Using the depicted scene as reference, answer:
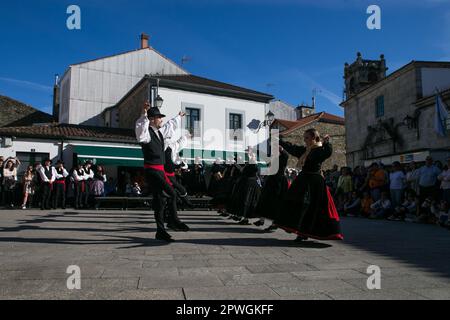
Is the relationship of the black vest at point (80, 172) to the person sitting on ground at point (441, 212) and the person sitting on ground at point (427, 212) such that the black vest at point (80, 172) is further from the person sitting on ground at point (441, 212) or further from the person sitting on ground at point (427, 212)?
the person sitting on ground at point (441, 212)

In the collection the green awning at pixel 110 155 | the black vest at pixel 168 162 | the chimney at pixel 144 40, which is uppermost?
the chimney at pixel 144 40

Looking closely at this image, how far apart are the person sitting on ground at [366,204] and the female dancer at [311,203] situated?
24.1 ft

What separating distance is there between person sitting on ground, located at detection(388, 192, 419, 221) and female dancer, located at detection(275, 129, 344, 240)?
6408 mm

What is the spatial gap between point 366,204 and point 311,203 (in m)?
7.74

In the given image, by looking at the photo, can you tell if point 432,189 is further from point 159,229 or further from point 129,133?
point 129,133

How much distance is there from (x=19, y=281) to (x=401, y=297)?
318 centimetres

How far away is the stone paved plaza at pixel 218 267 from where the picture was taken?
2990 millimetres

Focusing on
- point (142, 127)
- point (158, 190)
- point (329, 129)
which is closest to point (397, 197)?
point (158, 190)

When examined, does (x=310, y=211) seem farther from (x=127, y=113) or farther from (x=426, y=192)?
(x=127, y=113)

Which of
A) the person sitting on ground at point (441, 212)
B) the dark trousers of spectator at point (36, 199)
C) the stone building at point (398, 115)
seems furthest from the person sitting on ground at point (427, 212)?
the dark trousers of spectator at point (36, 199)

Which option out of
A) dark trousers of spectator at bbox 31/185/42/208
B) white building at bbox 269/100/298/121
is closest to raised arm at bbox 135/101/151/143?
dark trousers of spectator at bbox 31/185/42/208

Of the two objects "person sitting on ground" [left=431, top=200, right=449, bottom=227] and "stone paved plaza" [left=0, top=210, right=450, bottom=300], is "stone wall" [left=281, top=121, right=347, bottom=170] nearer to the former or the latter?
"person sitting on ground" [left=431, top=200, right=449, bottom=227]

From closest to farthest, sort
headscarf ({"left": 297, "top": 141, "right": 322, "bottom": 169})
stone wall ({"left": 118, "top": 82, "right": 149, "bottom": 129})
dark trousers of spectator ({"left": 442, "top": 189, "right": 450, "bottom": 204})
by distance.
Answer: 1. headscarf ({"left": 297, "top": 141, "right": 322, "bottom": 169})
2. dark trousers of spectator ({"left": 442, "top": 189, "right": 450, "bottom": 204})
3. stone wall ({"left": 118, "top": 82, "right": 149, "bottom": 129})

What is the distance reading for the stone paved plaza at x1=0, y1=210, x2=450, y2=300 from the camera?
2990 millimetres
